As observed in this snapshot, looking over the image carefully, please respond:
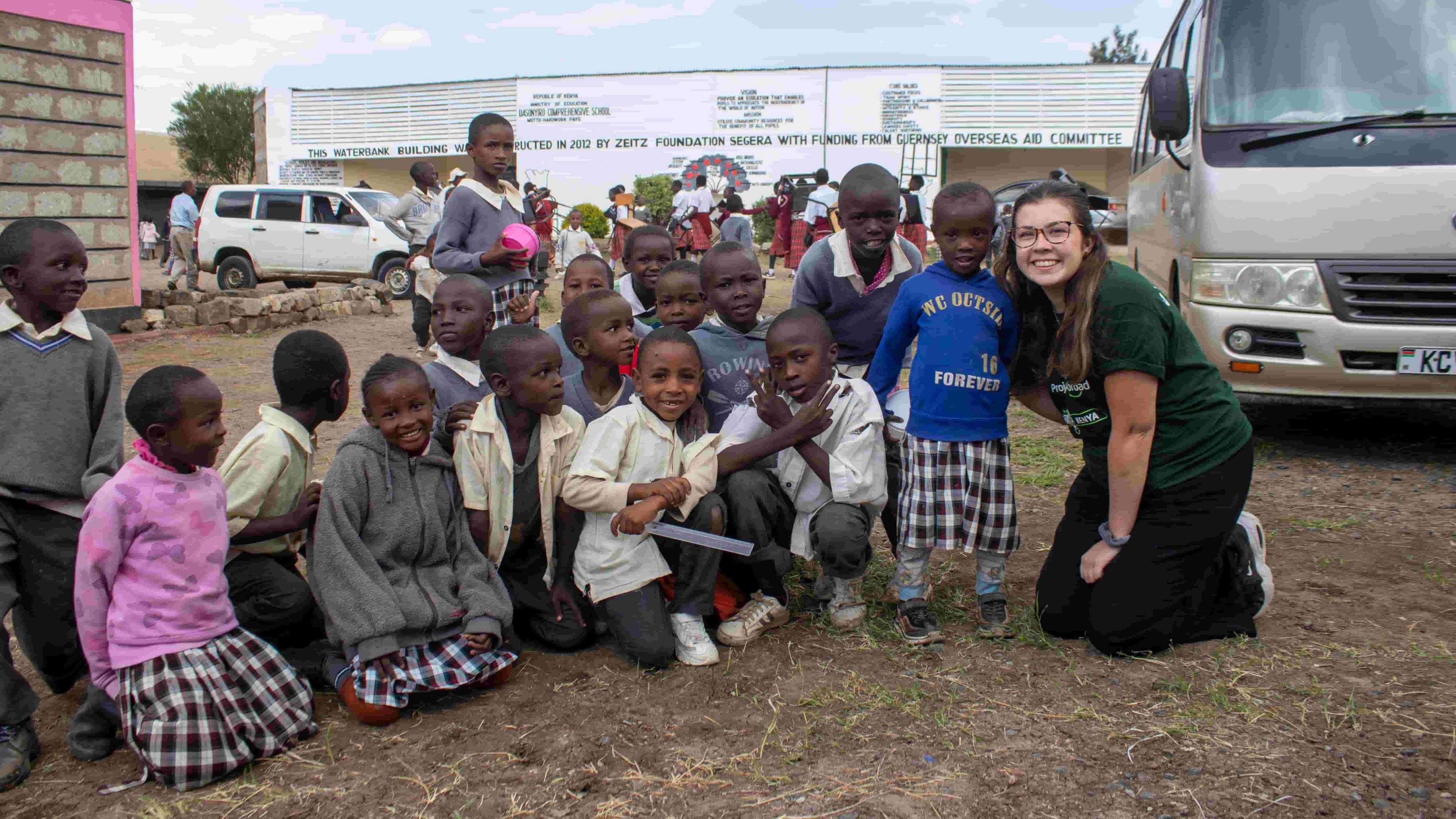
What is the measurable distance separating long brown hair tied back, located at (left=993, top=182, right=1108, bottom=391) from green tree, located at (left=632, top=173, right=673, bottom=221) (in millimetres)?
24389

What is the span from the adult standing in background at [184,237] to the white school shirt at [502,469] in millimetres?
13597

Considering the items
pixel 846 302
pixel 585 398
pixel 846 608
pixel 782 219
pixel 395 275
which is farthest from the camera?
pixel 782 219

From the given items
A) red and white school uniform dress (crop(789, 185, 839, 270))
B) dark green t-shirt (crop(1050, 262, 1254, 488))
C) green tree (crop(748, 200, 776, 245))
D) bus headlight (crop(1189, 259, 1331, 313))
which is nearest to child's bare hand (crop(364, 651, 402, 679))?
dark green t-shirt (crop(1050, 262, 1254, 488))

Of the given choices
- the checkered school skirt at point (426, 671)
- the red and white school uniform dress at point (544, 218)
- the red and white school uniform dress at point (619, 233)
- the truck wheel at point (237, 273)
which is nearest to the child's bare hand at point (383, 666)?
the checkered school skirt at point (426, 671)

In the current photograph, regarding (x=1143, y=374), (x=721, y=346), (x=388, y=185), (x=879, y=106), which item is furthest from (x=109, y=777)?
(x=388, y=185)

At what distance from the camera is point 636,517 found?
2.93 metres

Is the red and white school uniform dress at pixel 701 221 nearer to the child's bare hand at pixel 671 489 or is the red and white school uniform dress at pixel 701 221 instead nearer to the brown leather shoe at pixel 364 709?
the child's bare hand at pixel 671 489

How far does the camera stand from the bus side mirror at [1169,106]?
5.06m

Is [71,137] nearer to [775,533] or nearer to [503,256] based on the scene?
[503,256]

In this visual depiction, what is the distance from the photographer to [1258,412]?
6.72 meters

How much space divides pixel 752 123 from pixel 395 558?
30260mm

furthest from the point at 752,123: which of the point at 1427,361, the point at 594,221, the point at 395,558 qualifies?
the point at 395,558

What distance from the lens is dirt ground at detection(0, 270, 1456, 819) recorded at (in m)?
2.30

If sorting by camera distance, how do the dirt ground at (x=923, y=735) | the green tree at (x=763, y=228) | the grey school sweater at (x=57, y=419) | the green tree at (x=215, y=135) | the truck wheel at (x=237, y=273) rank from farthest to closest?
the green tree at (x=215, y=135)
the green tree at (x=763, y=228)
the truck wheel at (x=237, y=273)
the grey school sweater at (x=57, y=419)
the dirt ground at (x=923, y=735)
